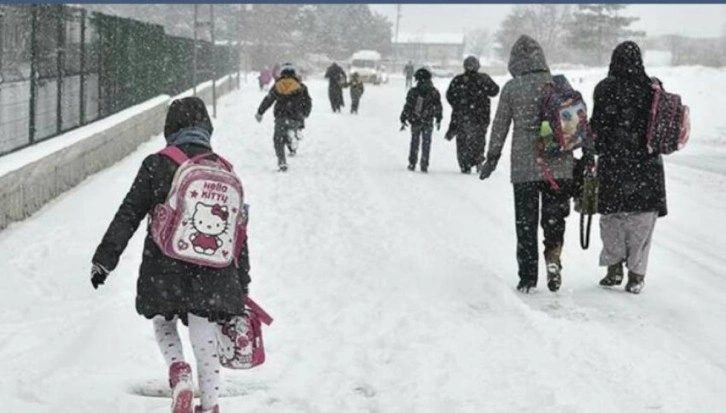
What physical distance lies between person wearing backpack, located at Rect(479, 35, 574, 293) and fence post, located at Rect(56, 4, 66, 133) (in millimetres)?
6803

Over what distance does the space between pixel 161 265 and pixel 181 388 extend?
547mm

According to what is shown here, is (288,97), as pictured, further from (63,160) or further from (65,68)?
(63,160)

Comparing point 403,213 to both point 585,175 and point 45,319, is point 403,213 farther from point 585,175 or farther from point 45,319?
point 45,319

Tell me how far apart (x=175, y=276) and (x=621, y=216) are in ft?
13.1

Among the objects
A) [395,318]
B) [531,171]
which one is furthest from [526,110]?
[395,318]

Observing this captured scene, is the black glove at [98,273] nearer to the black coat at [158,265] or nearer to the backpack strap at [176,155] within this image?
the black coat at [158,265]

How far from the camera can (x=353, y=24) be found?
10688cm

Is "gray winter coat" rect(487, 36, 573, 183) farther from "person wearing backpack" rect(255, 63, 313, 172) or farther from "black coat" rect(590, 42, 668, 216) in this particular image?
"person wearing backpack" rect(255, 63, 313, 172)

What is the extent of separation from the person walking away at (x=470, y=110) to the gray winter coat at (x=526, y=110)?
633cm

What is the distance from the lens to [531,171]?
6641mm

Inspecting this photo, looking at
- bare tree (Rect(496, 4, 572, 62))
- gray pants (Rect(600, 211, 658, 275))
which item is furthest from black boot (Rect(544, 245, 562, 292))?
bare tree (Rect(496, 4, 572, 62))

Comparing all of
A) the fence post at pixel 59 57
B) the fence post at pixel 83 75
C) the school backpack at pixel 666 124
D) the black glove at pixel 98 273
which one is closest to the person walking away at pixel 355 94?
the fence post at pixel 83 75

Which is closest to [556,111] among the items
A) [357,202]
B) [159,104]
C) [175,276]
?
[175,276]

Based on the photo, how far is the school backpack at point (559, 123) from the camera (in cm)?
646
